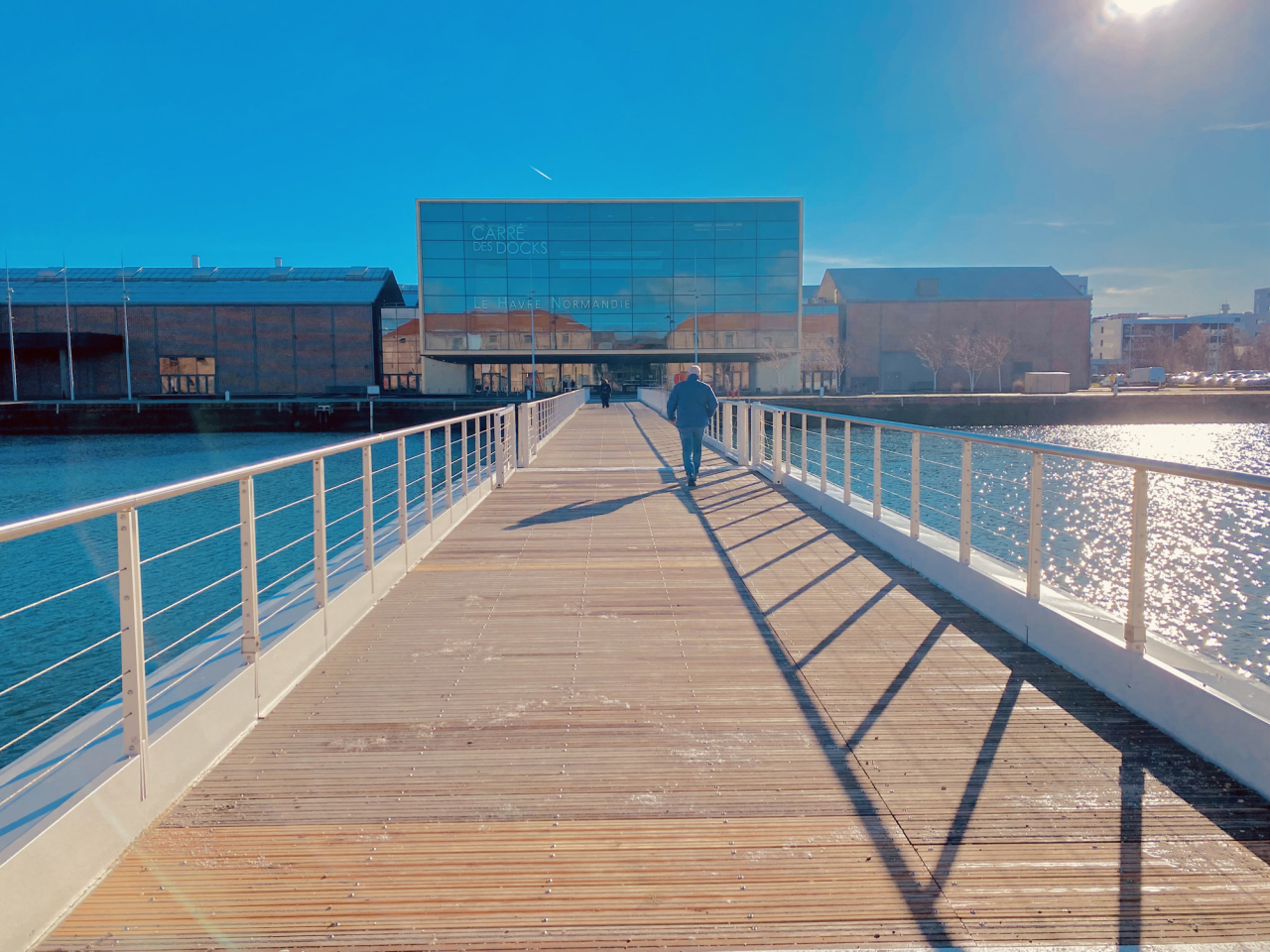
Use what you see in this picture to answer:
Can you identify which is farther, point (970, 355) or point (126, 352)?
point (970, 355)

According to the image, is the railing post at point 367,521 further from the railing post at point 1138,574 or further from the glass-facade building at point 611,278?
the glass-facade building at point 611,278

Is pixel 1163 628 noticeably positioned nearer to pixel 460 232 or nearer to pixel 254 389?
pixel 460 232

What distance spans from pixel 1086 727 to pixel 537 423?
17957 mm

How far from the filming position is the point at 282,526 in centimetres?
1906

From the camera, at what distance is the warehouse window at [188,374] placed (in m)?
60.2

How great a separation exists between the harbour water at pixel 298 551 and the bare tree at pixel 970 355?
3271cm

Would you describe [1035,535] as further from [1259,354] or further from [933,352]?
[1259,354]

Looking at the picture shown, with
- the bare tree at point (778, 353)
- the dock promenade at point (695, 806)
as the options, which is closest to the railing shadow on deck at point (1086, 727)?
the dock promenade at point (695, 806)

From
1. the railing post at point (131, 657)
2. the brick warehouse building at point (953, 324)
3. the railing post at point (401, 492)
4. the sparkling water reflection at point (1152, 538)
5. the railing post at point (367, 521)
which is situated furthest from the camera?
the brick warehouse building at point (953, 324)

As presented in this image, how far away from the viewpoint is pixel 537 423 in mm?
21297

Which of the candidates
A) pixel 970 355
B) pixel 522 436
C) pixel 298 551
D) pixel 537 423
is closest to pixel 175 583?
pixel 298 551

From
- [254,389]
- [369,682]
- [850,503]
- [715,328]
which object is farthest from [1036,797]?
[254,389]

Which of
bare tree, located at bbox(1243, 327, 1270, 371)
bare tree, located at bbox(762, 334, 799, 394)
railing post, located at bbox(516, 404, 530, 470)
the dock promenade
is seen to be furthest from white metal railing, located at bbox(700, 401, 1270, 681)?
bare tree, located at bbox(1243, 327, 1270, 371)

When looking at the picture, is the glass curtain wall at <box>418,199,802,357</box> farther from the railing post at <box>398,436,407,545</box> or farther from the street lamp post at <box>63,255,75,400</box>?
the railing post at <box>398,436,407,545</box>
